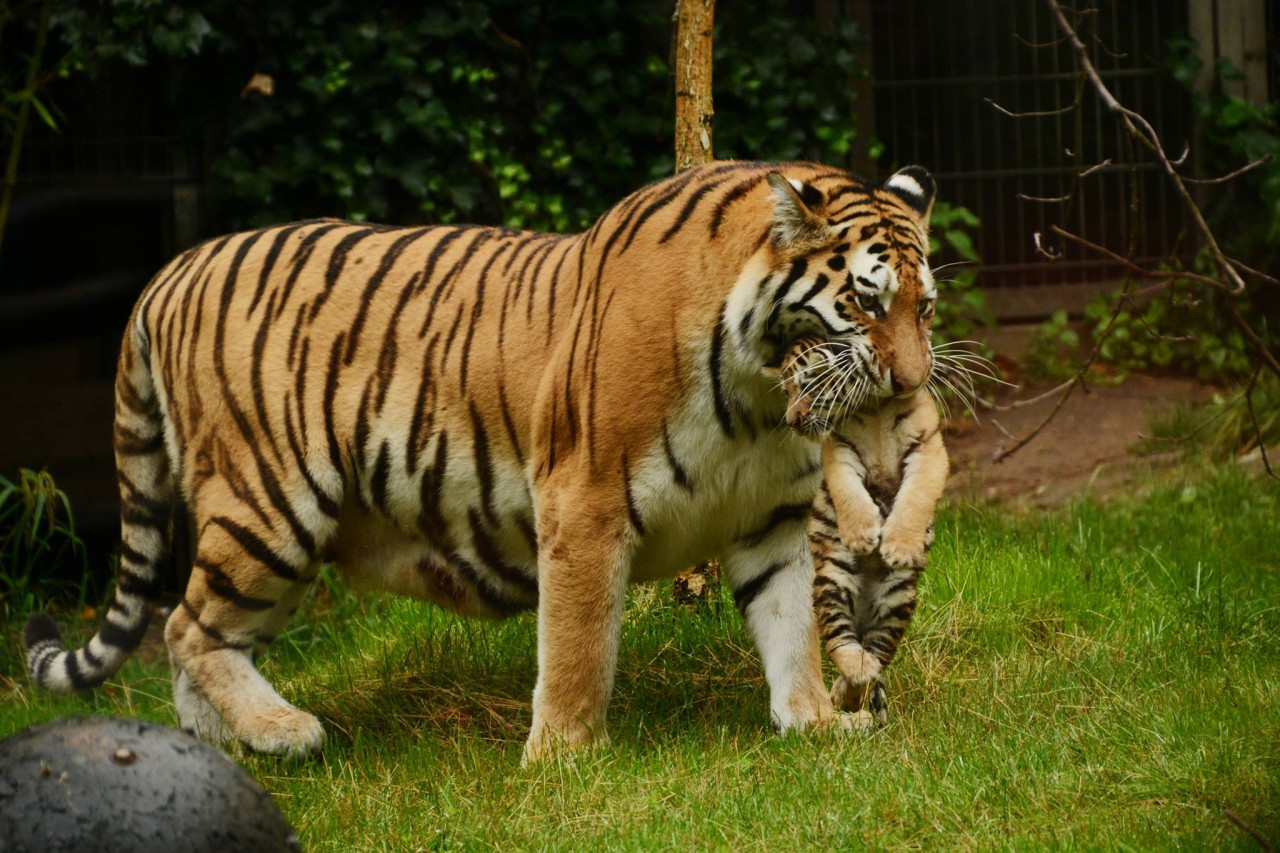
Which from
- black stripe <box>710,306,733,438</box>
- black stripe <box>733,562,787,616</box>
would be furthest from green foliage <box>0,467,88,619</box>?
black stripe <box>710,306,733,438</box>

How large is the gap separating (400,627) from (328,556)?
804 mm

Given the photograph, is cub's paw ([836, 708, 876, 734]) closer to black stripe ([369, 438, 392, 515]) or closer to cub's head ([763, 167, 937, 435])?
cub's head ([763, 167, 937, 435])

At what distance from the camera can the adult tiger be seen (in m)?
3.91

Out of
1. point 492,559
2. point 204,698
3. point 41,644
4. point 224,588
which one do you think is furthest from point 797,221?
point 41,644

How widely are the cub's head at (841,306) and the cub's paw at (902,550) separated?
0.32 metres

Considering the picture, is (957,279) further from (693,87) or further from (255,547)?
(255,547)

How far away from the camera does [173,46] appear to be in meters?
6.66

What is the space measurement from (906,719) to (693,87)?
2.22 metres

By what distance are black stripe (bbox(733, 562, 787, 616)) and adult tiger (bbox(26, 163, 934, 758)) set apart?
12mm

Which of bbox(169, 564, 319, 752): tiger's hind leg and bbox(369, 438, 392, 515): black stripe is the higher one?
bbox(369, 438, 392, 515): black stripe

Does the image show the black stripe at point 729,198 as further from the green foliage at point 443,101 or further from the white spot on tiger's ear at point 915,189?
the green foliage at point 443,101

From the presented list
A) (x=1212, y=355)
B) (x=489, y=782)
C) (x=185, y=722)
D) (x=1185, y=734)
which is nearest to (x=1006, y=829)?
(x=1185, y=734)

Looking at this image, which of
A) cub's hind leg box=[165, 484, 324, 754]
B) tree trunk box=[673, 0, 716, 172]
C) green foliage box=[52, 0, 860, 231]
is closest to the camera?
cub's hind leg box=[165, 484, 324, 754]

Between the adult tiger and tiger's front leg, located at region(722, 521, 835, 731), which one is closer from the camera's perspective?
the adult tiger
